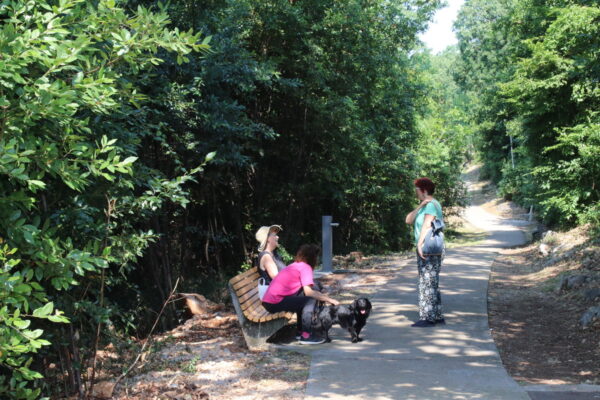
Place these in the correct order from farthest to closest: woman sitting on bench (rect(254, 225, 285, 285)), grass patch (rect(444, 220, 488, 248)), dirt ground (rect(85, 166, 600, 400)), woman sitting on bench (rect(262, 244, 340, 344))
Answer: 1. grass patch (rect(444, 220, 488, 248))
2. woman sitting on bench (rect(254, 225, 285, 285))
3. woman sitting on bench (rect(262, 244, 340, 344))
4. dirt ground (rect(85, 166, 600, 400))

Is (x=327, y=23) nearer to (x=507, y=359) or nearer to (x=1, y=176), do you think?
(x=507, y=359)

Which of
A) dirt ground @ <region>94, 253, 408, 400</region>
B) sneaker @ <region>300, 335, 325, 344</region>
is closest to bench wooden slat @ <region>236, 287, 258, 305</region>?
dirt ground @ <region>94, 253, 408, 400</region>

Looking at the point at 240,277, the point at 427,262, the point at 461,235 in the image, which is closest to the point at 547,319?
the point at 427,262

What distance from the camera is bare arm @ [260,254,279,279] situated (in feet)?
26.2

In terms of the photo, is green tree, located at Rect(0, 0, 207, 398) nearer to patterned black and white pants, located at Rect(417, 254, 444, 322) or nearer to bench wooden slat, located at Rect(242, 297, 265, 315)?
bench wooden slat, located at Rect(242, 297, 265, 315)

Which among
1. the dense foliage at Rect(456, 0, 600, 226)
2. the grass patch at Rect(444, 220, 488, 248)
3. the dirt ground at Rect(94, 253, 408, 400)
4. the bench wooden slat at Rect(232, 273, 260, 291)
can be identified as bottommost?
the grass patch at Rect(444, 220, 488, 248)

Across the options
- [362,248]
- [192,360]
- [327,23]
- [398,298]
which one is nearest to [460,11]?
[362,248]

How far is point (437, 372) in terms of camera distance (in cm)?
610

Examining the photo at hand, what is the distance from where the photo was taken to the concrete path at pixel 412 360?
18.0 feet

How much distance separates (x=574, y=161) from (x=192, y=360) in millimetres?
16333

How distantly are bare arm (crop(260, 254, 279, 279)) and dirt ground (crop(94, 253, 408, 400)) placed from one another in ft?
2.33

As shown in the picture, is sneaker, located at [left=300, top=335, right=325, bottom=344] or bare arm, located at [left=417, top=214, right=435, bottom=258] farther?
bare arm, located at [left=417, top=214, right=435, bottom=258]

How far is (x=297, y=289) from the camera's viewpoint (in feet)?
24.5

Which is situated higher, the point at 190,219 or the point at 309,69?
the point at 309,69
